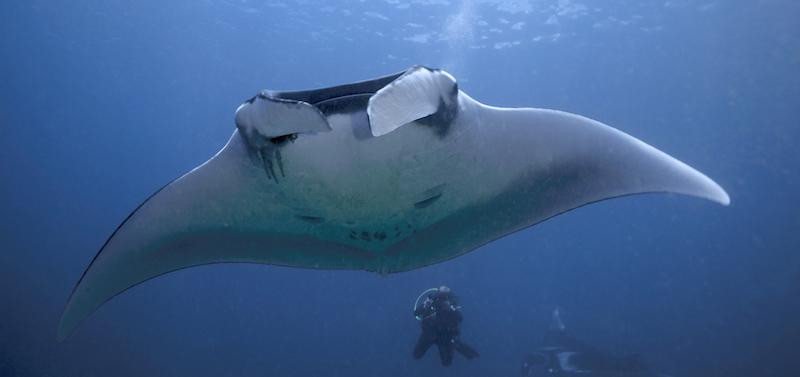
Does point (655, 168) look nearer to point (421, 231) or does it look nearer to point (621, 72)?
point (421, 231)

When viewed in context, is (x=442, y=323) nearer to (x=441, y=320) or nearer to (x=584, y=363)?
(x=441, y=320)

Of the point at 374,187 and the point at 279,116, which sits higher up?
the point at 279,116

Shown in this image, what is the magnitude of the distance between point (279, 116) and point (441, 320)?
25.8 feet

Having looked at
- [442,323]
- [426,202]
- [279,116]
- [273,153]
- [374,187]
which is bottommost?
[442,323]

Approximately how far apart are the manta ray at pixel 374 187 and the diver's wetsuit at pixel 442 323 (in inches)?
235

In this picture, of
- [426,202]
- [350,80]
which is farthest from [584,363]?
[350,80]

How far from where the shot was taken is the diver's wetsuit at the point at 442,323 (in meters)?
9.11

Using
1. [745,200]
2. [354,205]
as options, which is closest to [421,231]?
[354,205]

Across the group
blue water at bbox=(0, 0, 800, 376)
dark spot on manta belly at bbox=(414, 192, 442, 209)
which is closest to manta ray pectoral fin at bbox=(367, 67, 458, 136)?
dark spot on manta belly at bbox=(414, 192, 442, 209)

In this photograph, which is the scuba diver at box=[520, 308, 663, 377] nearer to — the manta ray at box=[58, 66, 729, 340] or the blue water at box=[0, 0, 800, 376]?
the blue water at box=[0, 0, 800, 376]

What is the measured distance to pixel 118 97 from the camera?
40.3 m

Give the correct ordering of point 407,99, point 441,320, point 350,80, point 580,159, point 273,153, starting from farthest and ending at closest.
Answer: point 350,80 < point 441,320 < point 580,159 < point 273,153 < point 407,99

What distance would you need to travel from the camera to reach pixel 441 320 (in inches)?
358

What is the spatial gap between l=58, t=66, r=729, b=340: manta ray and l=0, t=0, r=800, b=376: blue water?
62.6 feet
